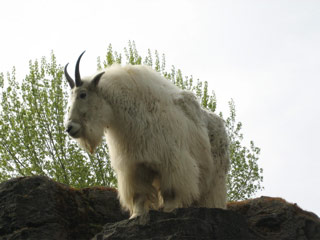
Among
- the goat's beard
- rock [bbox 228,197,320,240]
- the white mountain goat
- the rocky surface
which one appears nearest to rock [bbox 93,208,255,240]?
the rocky surface

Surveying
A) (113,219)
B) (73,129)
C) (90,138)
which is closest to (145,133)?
(90,138)

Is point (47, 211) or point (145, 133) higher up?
point (145, 133)

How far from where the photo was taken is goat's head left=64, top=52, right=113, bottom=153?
798 centimetres

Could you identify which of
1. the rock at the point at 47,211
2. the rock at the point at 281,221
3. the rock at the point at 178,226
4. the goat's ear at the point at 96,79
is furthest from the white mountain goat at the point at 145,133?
the rock at the point at 281,221

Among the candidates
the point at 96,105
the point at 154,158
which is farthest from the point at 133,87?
the point at 154,158

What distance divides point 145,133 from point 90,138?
0.86 metres

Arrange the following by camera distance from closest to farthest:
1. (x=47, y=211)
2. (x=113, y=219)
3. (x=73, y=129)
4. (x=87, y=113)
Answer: (x=73, y=129), (x=87, y=113), (x=47, y=211), (x=113, y=219)

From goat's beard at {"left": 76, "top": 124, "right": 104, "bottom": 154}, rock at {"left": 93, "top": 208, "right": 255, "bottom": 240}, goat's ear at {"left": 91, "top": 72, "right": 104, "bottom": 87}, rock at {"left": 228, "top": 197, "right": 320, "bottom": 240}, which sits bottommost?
rock at {"left": 228, "top": 197, "right": 320, "bottom": 240}

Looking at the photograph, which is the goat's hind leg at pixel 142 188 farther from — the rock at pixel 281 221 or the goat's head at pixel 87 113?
the rock at pixel 281 221

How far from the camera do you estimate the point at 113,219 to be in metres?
9.84

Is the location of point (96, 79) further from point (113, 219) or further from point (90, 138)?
point (113, 219)

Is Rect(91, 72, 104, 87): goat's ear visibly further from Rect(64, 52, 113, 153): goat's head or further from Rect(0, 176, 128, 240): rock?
Rect(0, 176, 128, 240): rock

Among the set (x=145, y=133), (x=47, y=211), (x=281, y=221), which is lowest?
(x=281, y=221)

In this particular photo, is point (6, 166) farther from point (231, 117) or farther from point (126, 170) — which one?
point (126, 170)
